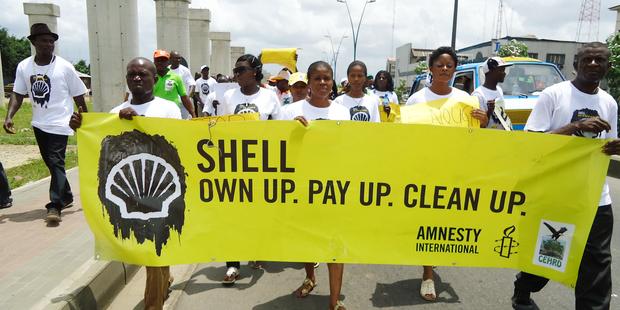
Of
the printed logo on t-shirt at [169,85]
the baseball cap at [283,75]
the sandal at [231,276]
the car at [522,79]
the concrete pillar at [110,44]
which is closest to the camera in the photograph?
the sandal at [231,276]

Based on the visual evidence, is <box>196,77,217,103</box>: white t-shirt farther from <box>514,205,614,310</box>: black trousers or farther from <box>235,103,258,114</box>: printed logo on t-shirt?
<box>514,205,614,310</box>: black trousers

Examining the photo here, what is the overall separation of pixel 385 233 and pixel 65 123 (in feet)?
12.6

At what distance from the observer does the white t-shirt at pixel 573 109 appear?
9.55ft

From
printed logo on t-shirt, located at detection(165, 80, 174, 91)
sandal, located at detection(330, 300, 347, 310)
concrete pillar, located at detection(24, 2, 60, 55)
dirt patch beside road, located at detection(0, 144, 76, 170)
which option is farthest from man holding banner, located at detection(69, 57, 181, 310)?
concrete pillar, located at detection(24, 2, 60, 55)

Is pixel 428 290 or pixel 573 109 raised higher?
pixel 573 109

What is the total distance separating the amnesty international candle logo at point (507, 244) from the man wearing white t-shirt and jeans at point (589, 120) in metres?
0.44

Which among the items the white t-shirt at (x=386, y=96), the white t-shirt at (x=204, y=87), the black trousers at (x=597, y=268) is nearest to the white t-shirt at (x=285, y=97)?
the white t-shirt at (x=386, y=96)

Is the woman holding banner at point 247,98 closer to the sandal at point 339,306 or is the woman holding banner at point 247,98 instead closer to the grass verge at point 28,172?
the sandal at point 339,306

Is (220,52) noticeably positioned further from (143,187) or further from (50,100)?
(143,187)

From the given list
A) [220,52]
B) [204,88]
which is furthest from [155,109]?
[220,52]

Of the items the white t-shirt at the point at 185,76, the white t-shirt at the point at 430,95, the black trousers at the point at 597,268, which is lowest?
the black trousers at the point at 597,268

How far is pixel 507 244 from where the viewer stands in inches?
117

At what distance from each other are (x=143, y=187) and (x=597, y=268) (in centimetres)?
290

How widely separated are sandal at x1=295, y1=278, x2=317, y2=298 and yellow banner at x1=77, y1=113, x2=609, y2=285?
0.93m
